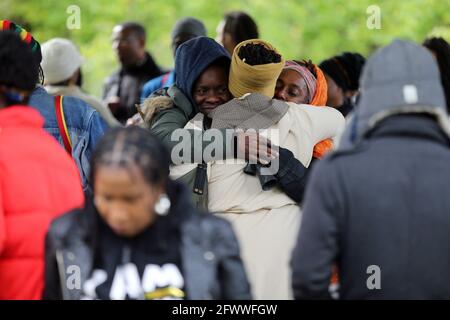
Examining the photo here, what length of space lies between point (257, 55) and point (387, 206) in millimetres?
1913

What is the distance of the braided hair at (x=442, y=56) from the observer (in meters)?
6.19

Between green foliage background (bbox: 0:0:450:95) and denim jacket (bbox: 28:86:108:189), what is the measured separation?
10.5 m

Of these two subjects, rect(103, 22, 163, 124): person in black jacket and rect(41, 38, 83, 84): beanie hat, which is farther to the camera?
rect(103, 22, 163, 124): person in black jacket

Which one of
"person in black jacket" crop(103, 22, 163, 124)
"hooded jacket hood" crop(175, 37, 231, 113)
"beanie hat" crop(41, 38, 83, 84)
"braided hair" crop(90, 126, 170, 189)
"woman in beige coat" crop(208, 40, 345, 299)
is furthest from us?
"person in black jacket" crop(103, 22, 163, 124)

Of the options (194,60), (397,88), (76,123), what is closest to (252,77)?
(194,60)

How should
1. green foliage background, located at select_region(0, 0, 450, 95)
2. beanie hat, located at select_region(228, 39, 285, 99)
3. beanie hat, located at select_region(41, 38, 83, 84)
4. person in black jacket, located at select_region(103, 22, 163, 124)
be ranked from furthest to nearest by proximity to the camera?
green foliage background, located at select_region(0, 0, 450, 95)
person in black jacket, located at select_region(103, 22, 163, 124)
beanie hat, located at select_region(41, 38, 83, 84)
beanie hat, located at select_region(228, 39, 285, 99)

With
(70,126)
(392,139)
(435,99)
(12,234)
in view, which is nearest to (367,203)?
(392,139)

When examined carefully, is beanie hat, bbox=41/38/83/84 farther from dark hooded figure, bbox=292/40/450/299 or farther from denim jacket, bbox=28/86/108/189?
dark hooded figure, bbox=292/40/450/299

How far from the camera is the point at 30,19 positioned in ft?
54.2

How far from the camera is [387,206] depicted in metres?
3.78

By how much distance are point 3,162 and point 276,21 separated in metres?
12.7

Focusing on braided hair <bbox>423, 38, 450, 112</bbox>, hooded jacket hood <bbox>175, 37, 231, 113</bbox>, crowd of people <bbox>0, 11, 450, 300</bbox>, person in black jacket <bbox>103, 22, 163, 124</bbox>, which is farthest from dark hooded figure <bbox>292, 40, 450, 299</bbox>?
person in black jacket <bbox>103, 22, 163, 124</bbox>

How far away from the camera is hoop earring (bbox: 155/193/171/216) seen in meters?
3.74
